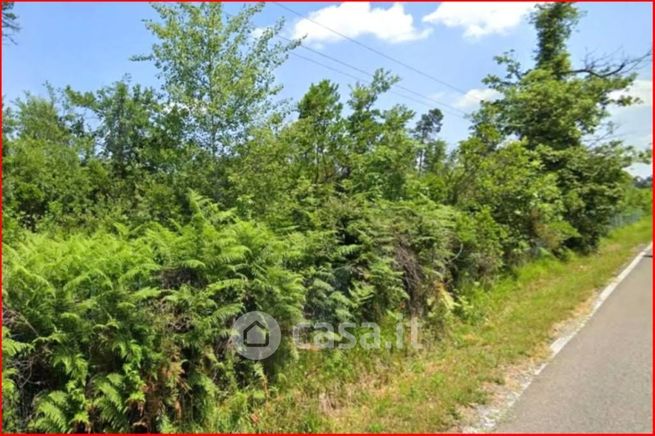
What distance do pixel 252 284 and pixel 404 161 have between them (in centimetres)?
550

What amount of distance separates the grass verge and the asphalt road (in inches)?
18.2

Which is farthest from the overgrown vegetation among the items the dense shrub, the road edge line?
the road edge line

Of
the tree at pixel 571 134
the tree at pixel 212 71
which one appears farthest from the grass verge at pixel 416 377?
the tree at pixel 571 134

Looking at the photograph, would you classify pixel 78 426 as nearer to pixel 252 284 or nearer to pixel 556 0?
pixel 252 284

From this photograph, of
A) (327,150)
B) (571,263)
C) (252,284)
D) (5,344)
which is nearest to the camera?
(5,344)

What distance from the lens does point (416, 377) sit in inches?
222

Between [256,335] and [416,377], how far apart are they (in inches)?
85.1

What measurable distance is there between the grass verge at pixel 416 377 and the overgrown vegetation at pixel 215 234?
0.09 meters

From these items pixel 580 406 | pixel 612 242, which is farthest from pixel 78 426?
pixel 612 242

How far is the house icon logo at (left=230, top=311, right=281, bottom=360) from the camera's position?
454 centimetres

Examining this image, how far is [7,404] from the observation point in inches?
134
